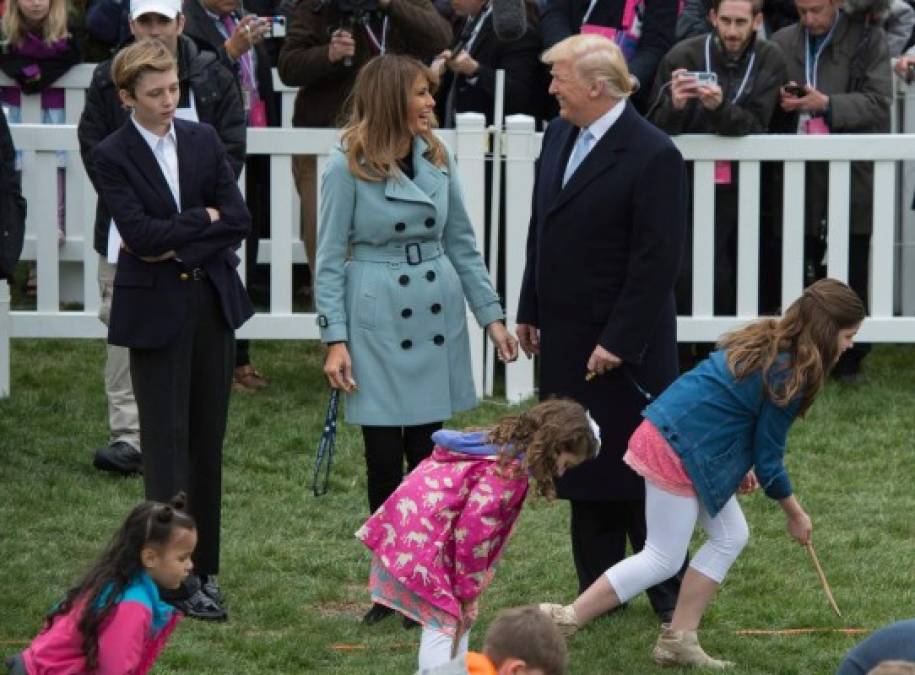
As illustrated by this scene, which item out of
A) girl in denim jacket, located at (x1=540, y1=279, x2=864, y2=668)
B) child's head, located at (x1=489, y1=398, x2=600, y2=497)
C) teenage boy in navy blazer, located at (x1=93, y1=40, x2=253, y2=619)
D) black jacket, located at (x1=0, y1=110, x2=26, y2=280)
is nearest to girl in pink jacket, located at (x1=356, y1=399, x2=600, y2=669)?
child's head, located at (x1=489, y1=398, x2=600, y2=497)

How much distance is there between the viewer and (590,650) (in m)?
7.11

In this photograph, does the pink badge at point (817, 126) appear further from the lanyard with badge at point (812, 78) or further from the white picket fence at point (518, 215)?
the white picket fence at point (518, 215)

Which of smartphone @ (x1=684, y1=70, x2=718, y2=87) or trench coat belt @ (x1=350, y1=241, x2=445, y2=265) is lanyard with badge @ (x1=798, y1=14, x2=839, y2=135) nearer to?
smartphone @ (x1=684, y1=70, x2=718, y2=87)

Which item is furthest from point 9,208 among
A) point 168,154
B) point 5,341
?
point 5,341

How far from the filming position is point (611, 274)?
23.5 ft

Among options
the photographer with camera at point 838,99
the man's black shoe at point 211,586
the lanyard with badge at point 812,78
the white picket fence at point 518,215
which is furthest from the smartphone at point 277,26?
the man's black shoe at point 211,586

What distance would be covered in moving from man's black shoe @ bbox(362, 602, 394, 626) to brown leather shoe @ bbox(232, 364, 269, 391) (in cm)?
361

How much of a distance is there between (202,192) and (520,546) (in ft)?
7.02

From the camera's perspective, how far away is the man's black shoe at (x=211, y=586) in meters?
7.52

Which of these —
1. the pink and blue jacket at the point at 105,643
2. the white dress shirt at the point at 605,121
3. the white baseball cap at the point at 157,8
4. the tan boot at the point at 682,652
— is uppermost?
the white baseball cap at the point at 157,8

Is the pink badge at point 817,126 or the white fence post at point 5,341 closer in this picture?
the white fence post at point 5,341

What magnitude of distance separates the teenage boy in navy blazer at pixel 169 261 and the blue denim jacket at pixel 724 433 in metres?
1.65

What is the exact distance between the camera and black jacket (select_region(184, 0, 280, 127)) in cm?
1028

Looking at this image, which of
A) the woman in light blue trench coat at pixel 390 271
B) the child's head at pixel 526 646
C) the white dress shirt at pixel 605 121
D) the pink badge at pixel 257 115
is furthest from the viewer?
the pink badge at pixel 257 115
